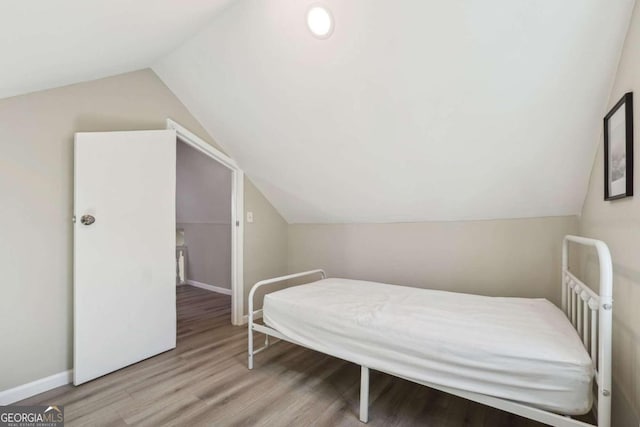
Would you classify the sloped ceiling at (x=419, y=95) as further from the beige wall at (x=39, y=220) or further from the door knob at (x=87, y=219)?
the door knob at (x=87, y=219)

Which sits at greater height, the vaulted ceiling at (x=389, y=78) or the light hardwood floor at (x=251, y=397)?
the vaulted ceiling at (x=389, y=78)

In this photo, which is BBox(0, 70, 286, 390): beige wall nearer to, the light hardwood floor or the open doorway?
the light hardwood floor

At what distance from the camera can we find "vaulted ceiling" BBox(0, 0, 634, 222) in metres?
1.35

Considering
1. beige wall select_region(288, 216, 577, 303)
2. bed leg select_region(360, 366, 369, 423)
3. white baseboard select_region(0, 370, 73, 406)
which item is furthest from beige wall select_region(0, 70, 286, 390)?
beige wall select_region(288, 216, 577, 303)

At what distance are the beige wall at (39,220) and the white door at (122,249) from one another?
4.8 inches

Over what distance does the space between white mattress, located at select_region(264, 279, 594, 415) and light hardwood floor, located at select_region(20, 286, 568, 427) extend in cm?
34

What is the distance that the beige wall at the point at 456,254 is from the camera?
7.32 ft

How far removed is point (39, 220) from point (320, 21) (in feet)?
7.11

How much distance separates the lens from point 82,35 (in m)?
1.46

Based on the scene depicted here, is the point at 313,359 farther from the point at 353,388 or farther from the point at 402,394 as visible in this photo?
the point at 402,394

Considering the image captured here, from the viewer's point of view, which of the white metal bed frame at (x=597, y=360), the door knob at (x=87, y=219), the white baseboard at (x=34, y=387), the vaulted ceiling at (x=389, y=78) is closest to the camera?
the white metal bed frame at (x=597, y=360)

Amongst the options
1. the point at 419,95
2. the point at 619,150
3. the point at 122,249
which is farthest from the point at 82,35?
the point at 619,150

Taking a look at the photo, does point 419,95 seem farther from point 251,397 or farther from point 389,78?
point 251,397

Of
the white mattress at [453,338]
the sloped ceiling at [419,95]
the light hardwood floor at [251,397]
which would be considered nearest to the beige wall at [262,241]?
the sloped ceiling at [419,95]
